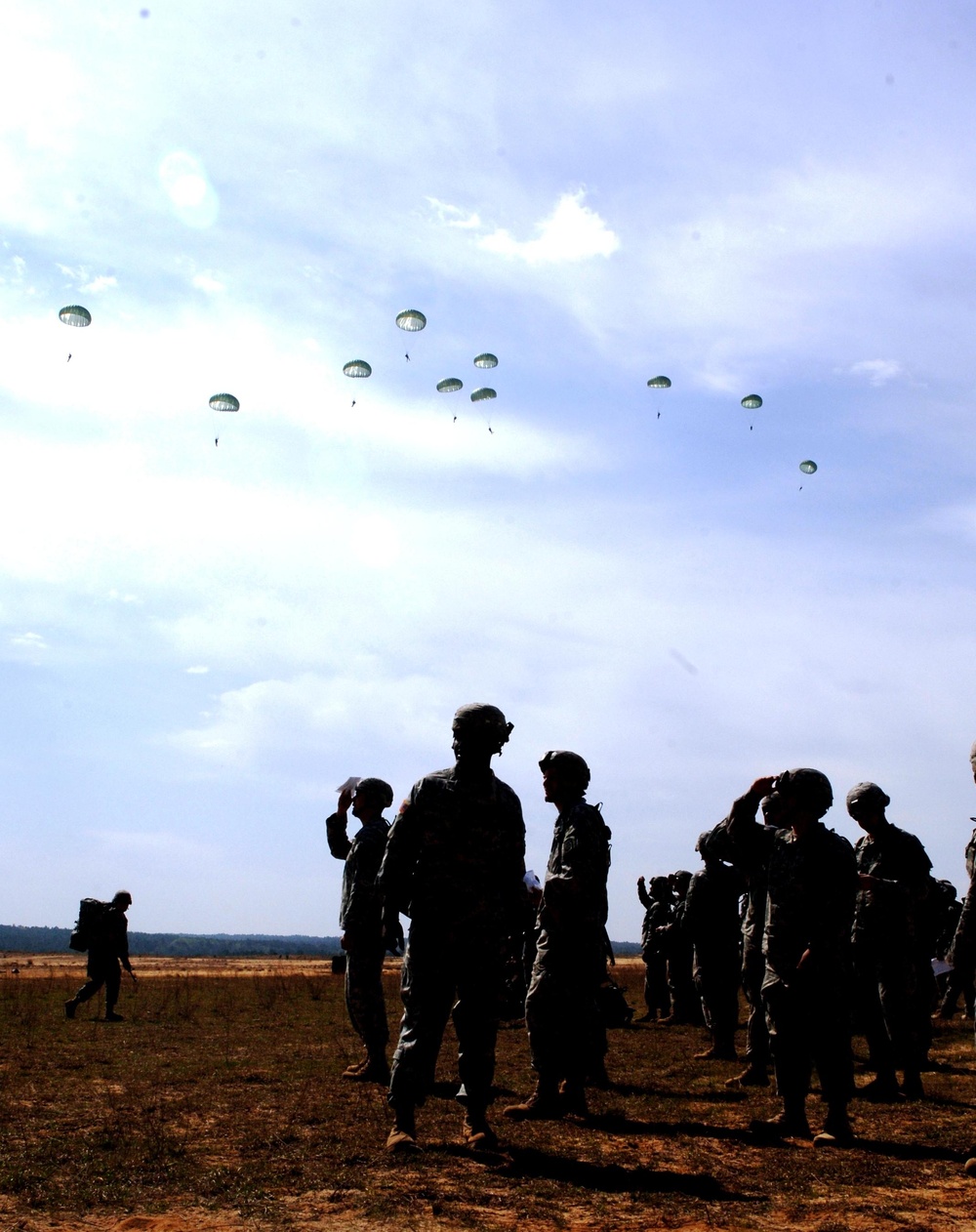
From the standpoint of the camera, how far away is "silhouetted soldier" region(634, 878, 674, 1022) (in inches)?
695

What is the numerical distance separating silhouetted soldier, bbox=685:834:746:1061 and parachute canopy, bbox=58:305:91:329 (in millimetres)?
22304

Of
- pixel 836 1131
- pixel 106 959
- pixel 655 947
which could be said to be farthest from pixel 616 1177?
pixel 106 959

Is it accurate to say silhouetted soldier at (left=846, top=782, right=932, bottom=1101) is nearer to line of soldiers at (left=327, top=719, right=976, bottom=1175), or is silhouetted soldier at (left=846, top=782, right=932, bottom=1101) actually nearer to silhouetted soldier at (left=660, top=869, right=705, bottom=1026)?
line of soldiers at (left=327, top=719, right=976, bottom=1175)

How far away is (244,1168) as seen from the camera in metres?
5.83

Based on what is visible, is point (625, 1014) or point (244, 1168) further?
point (625, 1014)

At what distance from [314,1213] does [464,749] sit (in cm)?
251

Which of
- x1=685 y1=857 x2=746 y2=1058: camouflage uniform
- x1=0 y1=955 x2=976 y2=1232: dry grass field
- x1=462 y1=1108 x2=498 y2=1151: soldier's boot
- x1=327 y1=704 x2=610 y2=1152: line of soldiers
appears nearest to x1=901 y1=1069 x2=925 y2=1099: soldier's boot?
x1=0 y1=955 x2=976 y2=1232: dry grass field

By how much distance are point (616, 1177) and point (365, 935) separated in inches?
142

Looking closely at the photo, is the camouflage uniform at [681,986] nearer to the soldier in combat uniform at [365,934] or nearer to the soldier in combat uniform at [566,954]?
the soldier in combat uniform at [365,934]

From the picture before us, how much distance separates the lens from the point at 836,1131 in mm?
6523

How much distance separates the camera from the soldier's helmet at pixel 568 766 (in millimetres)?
7676

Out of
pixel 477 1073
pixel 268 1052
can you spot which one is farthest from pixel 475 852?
pixel 268 1052

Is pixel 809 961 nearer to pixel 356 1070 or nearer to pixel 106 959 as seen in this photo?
pixel 356 1070

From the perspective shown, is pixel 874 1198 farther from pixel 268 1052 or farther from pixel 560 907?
pixel 268 1052
